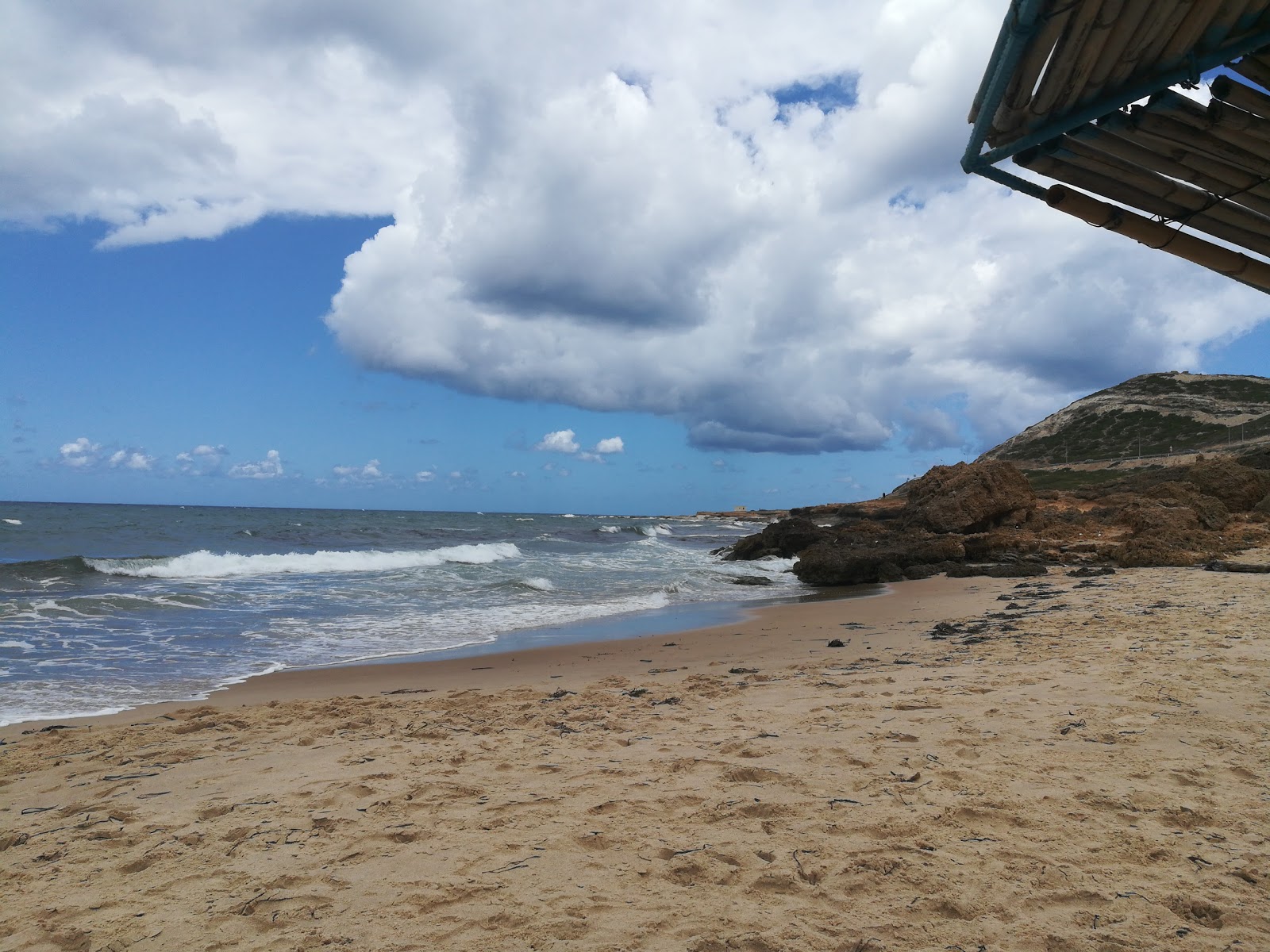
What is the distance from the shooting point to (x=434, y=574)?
2142 centimetres

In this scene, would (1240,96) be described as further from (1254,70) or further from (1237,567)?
(1237,567)

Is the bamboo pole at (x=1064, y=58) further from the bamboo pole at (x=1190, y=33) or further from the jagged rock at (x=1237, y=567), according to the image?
the jagged rock at (x=1237, y=567)

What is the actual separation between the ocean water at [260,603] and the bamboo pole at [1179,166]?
8.10 metres

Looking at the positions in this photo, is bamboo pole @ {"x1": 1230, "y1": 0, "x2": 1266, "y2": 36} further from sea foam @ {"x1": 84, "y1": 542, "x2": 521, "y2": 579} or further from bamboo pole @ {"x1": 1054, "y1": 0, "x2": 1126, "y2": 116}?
sea foam @ {"x1": 84, "y1": 542, "x2": 521, "y2": 579}

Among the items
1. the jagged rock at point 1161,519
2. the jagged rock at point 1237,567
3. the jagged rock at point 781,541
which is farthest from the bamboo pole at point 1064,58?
the jagged rock at point 781,541

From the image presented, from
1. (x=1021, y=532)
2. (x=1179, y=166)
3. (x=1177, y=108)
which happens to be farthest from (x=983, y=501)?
(x=1177, y=108)

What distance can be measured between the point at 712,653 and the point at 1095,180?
7.13m

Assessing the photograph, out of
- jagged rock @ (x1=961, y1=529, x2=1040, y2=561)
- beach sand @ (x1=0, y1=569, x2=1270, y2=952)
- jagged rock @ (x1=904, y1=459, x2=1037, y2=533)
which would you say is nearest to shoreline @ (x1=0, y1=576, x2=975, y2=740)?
beach sand @ (x1=0, y1=569, x2=1270, y2=952)

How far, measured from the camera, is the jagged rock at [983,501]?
1995 centimetres

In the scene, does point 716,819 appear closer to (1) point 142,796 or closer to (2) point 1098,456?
(1) point 142,796

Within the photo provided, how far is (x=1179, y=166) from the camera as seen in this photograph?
87.7 inches

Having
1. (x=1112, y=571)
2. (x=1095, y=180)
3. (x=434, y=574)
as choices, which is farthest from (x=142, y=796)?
(x=434, y=574)

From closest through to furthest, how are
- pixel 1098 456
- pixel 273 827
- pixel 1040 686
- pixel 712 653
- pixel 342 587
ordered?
pixel 273 827 < pixel 1040 686 < pixel 712 653 < pixel 342 587 < pixel 1098 456

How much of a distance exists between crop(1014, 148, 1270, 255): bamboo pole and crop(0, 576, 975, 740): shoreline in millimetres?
5834
